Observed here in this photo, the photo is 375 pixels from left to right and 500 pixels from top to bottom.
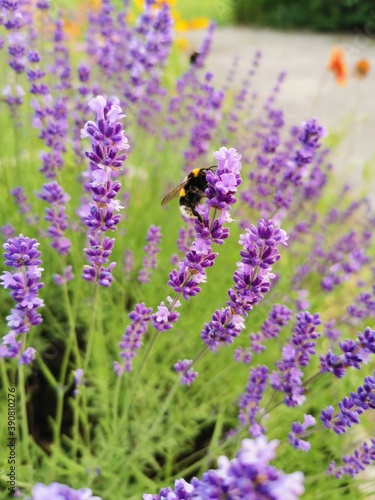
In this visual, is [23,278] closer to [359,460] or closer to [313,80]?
[359,460]

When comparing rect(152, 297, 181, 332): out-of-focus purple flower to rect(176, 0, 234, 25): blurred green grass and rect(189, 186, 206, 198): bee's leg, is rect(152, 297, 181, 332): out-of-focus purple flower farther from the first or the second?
rect(176, 0, 234, 25): blurred green grass

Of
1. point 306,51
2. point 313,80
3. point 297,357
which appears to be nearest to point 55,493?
point 297,357

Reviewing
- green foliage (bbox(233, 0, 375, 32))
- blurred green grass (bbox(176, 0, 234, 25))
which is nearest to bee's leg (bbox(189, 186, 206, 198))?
green foliage (bbox(233, 0, 375, 32))

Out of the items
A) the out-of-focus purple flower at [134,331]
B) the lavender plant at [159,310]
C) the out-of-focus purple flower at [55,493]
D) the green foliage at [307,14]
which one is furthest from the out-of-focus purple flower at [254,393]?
the green foliage at [307,14]

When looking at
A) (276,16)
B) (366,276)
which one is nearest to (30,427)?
(366,276)

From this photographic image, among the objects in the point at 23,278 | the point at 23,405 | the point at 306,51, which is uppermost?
the point at 306,51

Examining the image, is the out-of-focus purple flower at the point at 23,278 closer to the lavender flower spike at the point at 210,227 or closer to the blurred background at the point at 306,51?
the lavender flower spike at the point at 210,227
